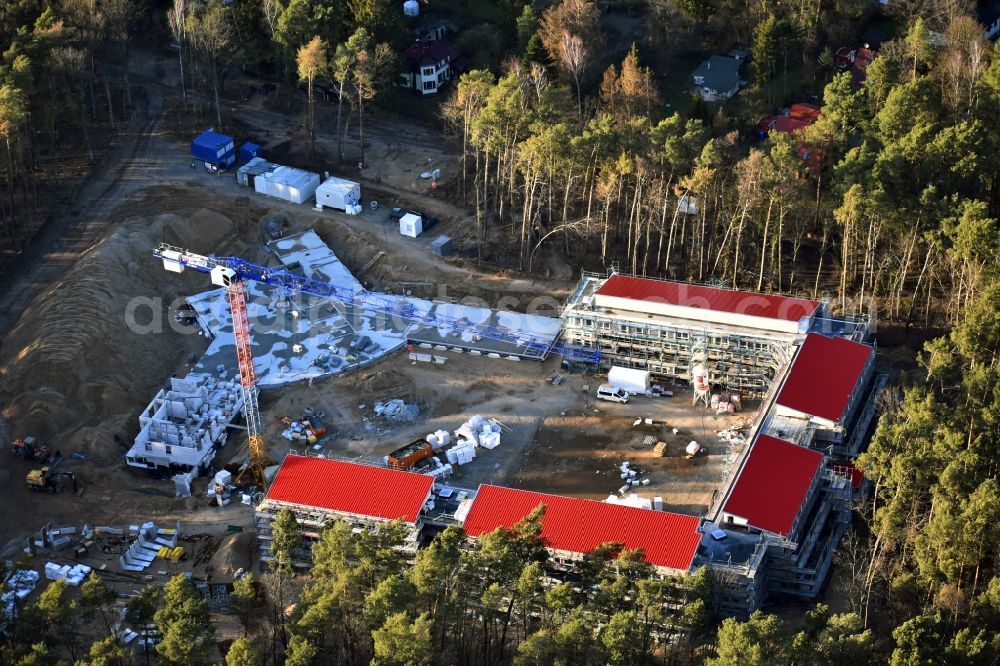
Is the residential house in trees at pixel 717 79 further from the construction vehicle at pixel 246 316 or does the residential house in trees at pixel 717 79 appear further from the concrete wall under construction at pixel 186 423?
the concrete wall under construction at pixel 186 423

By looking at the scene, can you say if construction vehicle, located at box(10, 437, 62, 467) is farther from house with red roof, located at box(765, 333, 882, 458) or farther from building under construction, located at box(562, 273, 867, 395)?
house with red roof, located at box(765, 333, 882, 458)

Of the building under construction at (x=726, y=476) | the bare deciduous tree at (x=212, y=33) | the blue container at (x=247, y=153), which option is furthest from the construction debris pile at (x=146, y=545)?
the bare deciduous tree at (x=212, y=33)

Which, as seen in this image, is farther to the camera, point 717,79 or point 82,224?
point 717,79

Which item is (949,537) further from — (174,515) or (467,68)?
(467,68)

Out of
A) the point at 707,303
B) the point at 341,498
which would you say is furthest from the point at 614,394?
the point at 341,498

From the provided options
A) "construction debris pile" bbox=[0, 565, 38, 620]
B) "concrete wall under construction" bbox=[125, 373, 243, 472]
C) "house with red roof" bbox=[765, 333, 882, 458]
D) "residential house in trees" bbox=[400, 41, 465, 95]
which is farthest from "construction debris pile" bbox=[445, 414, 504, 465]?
"residential house in trees" bbox=[400, 41, 465, 95]

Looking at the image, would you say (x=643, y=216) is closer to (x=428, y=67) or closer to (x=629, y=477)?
(x=629, y=477)
